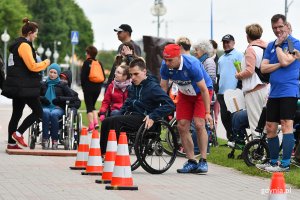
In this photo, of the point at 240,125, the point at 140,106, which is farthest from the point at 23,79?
the point at 240,125

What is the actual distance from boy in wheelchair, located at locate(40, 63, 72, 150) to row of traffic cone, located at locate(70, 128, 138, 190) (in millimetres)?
3692

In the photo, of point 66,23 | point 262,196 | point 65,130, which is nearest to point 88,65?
point 65,130

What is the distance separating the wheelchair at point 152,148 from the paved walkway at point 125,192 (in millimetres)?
131

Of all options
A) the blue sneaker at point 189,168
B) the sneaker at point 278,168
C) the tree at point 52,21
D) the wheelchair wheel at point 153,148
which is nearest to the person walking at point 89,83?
the wheelchair wheel at point 153,148

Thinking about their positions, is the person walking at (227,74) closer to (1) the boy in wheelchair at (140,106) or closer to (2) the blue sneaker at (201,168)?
(1) the boy in wheelchair at (140,106)

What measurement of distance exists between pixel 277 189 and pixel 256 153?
7.06 metres

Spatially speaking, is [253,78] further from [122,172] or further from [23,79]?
[122,172]

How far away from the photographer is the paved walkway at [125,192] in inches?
408

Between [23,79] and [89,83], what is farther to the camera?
[89,83]

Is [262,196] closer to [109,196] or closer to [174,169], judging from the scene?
[109,196]

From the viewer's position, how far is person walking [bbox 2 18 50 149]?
636 inches

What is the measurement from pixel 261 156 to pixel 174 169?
3.75 ft

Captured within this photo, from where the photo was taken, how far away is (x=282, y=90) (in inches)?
508

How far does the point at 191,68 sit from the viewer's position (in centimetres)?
1304
